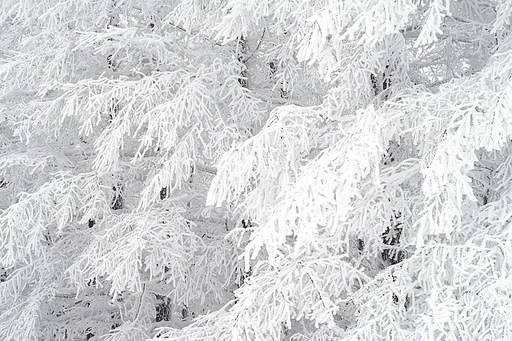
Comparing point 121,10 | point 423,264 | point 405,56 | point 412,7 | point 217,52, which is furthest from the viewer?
point 121,10

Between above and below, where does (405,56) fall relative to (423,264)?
above

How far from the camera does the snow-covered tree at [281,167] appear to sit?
3.80 meters

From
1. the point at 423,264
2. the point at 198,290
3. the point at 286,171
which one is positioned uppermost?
the point at 286,171

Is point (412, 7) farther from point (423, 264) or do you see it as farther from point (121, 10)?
point (121, 10)

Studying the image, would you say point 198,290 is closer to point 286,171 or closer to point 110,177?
point 110,177

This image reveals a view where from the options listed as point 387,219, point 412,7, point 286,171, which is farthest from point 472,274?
point 412,7

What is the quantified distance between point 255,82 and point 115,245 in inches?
112

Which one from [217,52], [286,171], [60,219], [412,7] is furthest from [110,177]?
[412,7]

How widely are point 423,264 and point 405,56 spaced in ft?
6.49

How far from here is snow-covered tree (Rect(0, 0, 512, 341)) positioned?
380 cm

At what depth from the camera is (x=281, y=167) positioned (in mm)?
4535

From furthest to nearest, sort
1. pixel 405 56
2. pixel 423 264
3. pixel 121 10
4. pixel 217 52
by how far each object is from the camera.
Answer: pixel 121 10
pixel 217 52
pixel 405 56
pixel 423 264

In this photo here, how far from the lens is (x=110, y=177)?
6.59 meters

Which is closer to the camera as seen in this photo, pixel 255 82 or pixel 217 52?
pixel 217 52
